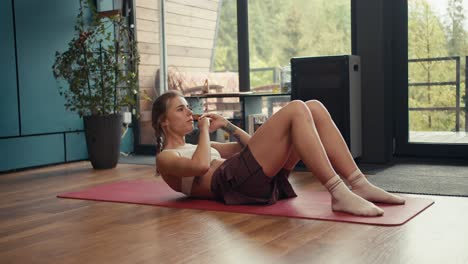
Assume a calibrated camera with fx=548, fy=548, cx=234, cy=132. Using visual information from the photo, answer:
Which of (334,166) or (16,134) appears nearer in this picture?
(334,166)

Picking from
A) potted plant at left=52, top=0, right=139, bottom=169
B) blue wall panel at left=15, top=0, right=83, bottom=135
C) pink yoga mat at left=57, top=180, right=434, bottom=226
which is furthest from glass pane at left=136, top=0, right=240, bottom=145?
pink yoga mat at left=57, top=180, right=434, bottom=226

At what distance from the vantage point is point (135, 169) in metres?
4.37

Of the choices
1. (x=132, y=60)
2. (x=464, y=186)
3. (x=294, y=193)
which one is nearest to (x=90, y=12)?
(x=132, y=60)

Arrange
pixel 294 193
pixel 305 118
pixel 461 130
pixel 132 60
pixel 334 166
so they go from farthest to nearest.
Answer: pixel 132 60 → pixel 461 130 → pixel 294 193 → pixel 334 166 → pixel 305 118

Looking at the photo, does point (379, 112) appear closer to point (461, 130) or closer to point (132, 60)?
point (461, 130)

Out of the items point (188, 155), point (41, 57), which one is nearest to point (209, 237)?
point (188, 155)

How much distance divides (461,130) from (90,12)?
10.9ft

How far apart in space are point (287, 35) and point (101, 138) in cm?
181

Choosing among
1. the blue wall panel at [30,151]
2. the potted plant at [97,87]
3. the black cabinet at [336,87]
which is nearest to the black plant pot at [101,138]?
the potted plant at [97,87]

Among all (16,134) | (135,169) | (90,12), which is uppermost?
(90,12)

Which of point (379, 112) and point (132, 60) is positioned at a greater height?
point (132, 60)

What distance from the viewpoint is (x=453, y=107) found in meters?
4.19

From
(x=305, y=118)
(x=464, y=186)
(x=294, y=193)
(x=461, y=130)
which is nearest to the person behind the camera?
(x=305, y=118)

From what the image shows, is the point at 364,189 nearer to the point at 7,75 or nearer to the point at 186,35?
the point at 7,75
